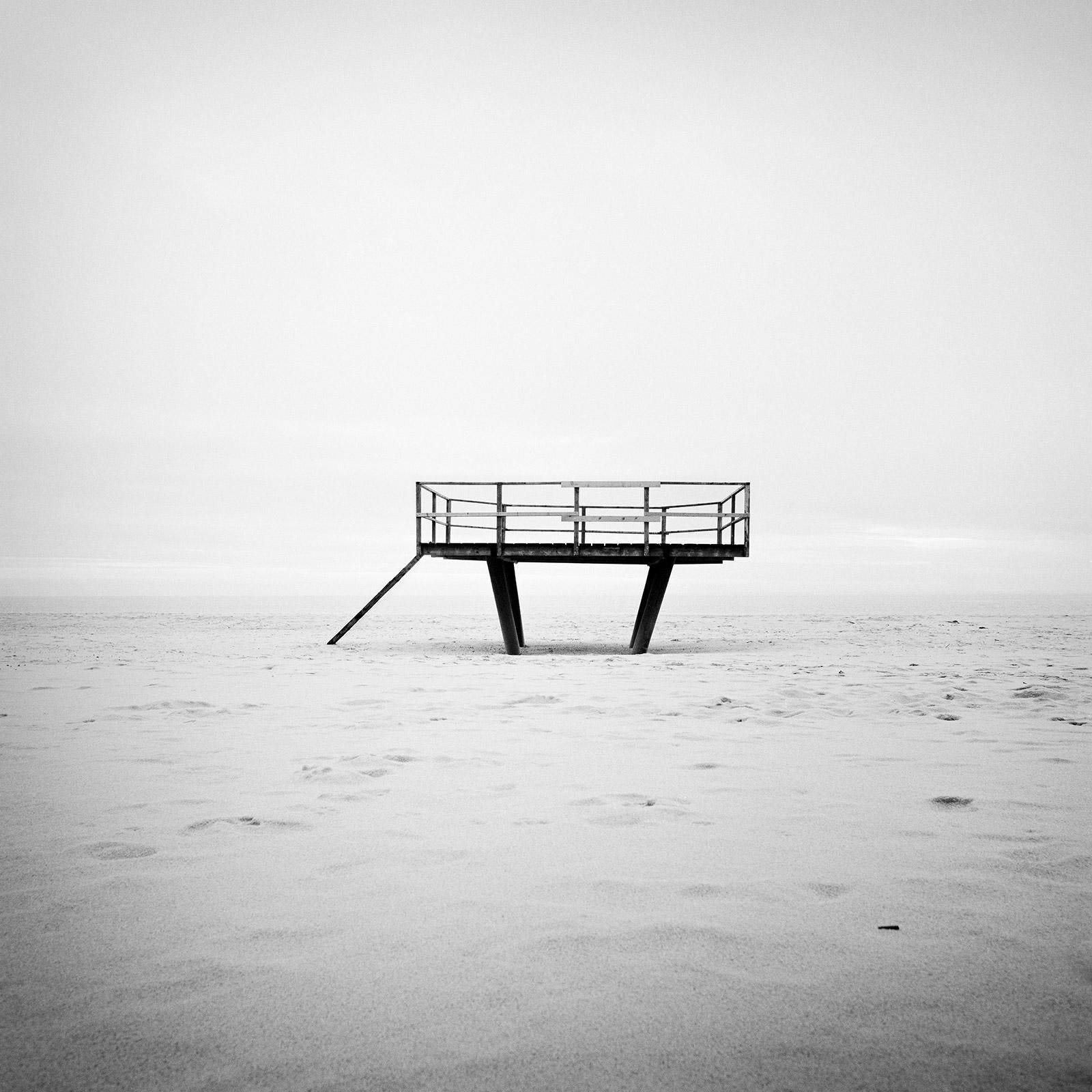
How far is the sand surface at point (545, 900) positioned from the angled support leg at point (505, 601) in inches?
277

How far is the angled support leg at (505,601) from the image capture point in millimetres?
14852

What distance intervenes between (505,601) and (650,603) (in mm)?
2787

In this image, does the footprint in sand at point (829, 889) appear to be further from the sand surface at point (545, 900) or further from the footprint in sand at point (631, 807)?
the footprint in sand at point (631, 807)

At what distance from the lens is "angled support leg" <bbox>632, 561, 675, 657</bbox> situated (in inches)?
591

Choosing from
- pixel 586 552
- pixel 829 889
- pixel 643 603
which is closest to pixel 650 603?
pixel 643 603

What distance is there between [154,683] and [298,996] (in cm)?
853

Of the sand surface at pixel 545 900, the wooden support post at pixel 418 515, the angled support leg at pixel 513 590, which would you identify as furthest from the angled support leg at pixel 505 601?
the sand surface at pixel 545 900

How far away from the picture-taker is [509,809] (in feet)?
14.9

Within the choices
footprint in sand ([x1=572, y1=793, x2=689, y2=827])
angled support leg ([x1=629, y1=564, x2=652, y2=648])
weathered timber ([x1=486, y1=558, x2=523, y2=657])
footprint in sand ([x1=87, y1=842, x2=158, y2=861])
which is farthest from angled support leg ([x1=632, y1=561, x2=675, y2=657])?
footprint in sand ([x1=87, y1=842, x2=158, y2=861])

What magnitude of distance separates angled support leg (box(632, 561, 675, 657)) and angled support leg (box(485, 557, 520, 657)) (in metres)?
2.27

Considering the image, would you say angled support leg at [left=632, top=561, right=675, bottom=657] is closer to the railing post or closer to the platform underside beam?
A: the platform underside beam

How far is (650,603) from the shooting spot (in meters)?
15.3

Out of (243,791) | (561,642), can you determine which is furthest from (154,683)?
(561,642)

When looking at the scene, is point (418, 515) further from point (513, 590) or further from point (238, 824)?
point (238, 824)
